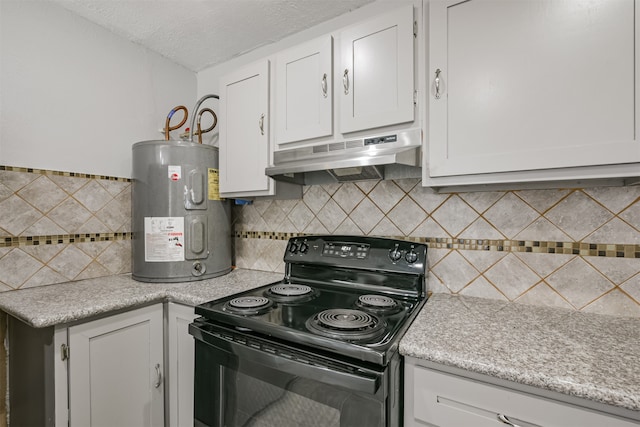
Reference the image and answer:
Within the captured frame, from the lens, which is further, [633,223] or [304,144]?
[304,144]

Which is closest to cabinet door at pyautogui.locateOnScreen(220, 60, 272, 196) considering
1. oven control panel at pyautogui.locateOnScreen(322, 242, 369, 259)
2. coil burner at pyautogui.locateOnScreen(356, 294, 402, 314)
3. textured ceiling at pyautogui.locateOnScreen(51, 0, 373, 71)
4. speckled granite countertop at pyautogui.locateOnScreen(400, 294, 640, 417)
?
textured ceiling at pyautogui.locateOnScreen(51, 0, 373, 71)

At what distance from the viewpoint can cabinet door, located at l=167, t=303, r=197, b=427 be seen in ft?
4.56

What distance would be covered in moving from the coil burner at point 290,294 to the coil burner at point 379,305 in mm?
232

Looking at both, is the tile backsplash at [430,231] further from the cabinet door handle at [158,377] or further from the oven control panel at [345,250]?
the cabinet door handle at [158,377]

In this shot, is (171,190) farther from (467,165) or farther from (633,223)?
(633,223)

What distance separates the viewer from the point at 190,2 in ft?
5.03

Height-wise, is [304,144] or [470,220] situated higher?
[304,144]

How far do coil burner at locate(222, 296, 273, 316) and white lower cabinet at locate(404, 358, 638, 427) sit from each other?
0.54 metres

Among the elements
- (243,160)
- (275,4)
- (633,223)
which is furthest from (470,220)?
(275,4)

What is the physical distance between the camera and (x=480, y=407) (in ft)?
2.59

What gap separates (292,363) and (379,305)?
0.40 metres

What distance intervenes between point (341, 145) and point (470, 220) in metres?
0.64

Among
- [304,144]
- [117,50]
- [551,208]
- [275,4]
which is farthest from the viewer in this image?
[117,50]

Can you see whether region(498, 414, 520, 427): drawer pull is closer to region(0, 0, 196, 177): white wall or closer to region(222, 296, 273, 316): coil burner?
region(222, 296, 273, 316): coil burner
